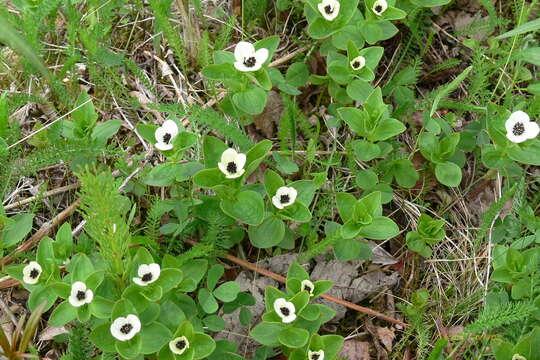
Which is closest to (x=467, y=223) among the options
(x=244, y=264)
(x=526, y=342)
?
(x=526, y=342)

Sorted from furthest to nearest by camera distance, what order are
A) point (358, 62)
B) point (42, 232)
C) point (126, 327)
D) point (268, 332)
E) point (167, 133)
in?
point (358, 62), point (42, 232), point (167, 133), point (268, 332), point (126, 327)

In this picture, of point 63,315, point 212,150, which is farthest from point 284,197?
point 63,315

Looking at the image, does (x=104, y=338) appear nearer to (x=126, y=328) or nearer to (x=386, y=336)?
(x=126, y=328)

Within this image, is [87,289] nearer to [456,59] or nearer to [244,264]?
[244,264]

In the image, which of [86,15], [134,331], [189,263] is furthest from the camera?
[86,15]

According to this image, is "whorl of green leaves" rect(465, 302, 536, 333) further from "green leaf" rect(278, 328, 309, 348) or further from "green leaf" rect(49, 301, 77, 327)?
"green leaf" rect(49, 301, 77, 327)
